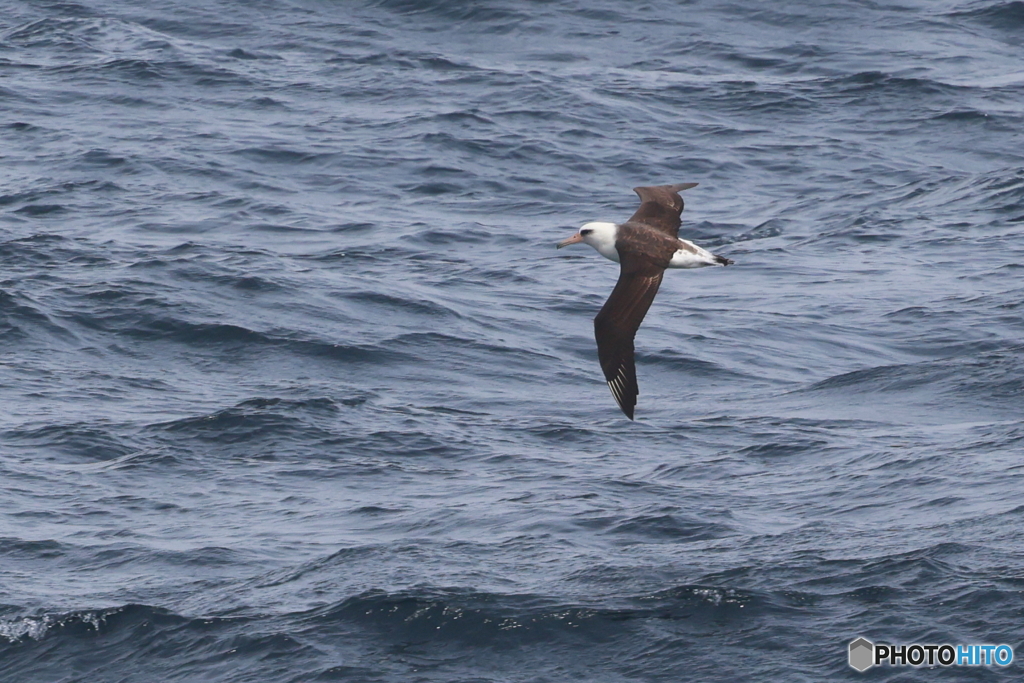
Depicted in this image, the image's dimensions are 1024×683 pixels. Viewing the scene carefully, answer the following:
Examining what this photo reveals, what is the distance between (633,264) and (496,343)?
6.58 m

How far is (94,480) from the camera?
55.2ft

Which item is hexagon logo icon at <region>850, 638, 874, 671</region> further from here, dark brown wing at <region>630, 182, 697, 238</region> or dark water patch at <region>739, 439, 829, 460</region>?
dark water patch at <region>739, 439, 829, 460</region>

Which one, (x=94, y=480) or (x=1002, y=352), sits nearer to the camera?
(x=94, y=480)

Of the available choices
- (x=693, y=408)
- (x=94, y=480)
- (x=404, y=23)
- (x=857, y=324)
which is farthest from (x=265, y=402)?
(x=404, y=23)

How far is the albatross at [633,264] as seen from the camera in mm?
13648

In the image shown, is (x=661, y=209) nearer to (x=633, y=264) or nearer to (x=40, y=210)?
(x=633, y=264)

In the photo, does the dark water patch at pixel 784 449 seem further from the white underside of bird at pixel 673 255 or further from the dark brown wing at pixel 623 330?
the dark brown wing at pixel 623 330

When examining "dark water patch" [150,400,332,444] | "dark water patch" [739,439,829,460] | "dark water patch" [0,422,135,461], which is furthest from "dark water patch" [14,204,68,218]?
"dark water patch" [739,439,829,460]

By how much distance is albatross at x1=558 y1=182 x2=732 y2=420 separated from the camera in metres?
13.6

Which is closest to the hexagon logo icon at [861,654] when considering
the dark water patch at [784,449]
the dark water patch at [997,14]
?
the dark water patch at [784,449]

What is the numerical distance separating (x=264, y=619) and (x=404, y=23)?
72.8ft

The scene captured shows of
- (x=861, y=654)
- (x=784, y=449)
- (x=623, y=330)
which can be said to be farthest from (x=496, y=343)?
(x=861, y=654)

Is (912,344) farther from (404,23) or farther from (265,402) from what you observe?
(404,23)
